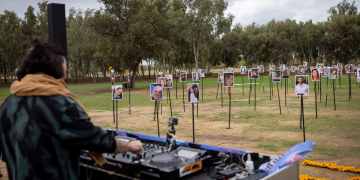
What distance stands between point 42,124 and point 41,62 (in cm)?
40

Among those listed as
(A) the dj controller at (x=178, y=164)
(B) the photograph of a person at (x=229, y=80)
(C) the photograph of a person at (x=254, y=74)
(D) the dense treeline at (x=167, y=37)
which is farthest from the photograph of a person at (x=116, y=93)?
(D) the dense treeline at (x=167, y=37)

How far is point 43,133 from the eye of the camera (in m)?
1.80

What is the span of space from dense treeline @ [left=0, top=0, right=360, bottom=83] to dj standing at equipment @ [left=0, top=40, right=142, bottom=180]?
23.2 meters

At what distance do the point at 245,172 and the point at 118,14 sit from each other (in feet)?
79.9

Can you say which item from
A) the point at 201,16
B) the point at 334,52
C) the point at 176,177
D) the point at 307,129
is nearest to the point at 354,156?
the point at 307,129

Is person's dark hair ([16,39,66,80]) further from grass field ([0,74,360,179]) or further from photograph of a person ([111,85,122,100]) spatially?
photograph of a person ([111,85,122,100])

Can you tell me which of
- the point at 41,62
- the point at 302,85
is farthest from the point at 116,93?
the point at 41,62

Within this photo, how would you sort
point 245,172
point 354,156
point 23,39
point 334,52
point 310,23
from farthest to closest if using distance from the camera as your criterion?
point 310,23 < point 334,52 < point 23,39 < point 354,156 < point 245,172

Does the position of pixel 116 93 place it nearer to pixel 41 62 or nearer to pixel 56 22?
pixel 56 22

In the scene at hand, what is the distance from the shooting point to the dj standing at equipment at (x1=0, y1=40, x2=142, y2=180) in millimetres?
1797

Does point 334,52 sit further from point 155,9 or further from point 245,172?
point 245,172

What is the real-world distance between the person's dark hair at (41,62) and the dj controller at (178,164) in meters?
1.08

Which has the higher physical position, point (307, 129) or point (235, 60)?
point (235, 60)

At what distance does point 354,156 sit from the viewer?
6414mm
